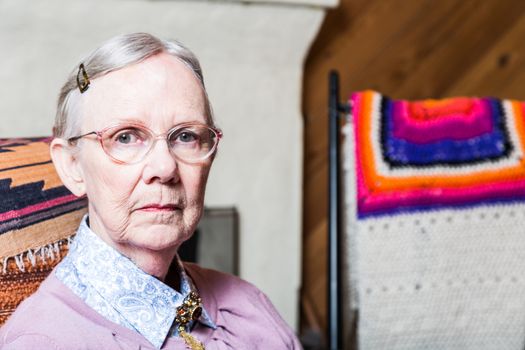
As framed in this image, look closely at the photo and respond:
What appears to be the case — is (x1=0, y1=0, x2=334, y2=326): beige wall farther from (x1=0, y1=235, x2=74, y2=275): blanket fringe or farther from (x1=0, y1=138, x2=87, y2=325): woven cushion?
(x1=0, y1=235, x2=74, y2=275): blanket fringe

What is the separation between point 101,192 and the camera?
0.87 metres

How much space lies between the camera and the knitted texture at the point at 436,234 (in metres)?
1.49

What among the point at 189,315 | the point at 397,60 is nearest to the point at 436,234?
the point at 189,315

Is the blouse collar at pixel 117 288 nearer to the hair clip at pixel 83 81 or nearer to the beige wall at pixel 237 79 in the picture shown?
the hair clip at pixel 83 81

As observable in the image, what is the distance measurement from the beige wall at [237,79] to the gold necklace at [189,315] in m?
1.09

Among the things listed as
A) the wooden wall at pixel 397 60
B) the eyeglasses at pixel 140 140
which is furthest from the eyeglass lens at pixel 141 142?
the wooden wall at pixel 397 60

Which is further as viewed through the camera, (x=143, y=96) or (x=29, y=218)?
(x=29, y=218)

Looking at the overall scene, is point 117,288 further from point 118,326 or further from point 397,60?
point 397,60

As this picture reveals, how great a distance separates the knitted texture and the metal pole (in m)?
0.04

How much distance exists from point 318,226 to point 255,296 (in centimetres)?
122

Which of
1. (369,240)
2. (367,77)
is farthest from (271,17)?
(369,240)

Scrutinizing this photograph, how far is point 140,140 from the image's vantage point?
0.85 m

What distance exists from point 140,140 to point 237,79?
1.22 metres

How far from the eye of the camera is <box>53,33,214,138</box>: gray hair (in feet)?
2.78
